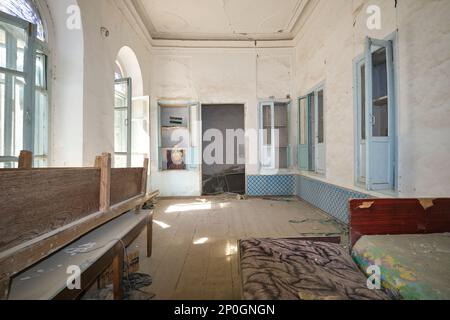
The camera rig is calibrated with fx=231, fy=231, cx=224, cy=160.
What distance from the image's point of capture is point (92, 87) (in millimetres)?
2977

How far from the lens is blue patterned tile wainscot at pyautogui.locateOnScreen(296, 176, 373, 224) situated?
342 cm

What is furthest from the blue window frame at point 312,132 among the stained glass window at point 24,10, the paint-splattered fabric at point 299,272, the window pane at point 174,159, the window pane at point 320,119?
the stained glass window at point 24,10

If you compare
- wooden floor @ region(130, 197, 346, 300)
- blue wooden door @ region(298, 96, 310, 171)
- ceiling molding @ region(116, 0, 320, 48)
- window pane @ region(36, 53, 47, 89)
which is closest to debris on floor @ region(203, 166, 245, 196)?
wooden floor @ region(130, 197, 346, 300)

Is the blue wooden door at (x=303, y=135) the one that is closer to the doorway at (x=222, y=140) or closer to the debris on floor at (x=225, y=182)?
the debris on floor at (x=225, y=182)

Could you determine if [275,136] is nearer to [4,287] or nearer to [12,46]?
[12,46]

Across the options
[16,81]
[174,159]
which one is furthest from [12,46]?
[174,159]

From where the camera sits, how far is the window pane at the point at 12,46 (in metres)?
2.12

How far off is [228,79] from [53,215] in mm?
5169

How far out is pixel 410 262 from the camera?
1185 mm

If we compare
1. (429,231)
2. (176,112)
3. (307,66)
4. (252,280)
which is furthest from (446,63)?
(176,112)

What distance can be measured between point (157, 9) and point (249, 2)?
1.78 meters

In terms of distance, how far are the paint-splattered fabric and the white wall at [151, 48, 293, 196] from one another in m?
4.21

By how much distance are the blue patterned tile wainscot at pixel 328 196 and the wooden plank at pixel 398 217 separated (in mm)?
1404

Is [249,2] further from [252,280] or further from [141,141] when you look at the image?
[252,280]
